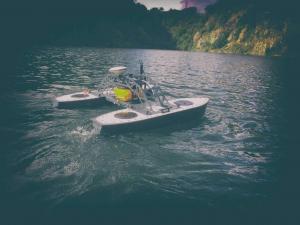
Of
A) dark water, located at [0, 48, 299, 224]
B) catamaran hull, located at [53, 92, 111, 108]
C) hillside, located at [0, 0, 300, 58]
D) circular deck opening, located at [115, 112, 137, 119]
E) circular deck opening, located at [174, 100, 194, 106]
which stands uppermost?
hillside, located at [0, 0, 300, 58]

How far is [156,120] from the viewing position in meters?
20.2

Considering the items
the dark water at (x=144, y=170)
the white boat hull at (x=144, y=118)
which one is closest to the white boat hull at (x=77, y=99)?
the dark water at (x=144, y=170)

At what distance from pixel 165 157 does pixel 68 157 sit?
599 centimetres

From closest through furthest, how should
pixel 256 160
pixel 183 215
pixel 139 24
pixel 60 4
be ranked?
pixel 183 215 → pixel 256 160 → pixel 60 4 → pixel 139 24

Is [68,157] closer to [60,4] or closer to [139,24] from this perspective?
[60,4]

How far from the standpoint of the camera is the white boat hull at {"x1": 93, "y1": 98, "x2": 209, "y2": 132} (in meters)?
18.4

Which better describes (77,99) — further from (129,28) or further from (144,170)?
(129,28)

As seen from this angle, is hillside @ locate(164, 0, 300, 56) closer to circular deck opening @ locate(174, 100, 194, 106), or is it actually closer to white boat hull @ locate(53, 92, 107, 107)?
circular deck opening @ locate(174, 100, 194, 106)

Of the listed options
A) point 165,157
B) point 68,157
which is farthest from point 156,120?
point 68,157

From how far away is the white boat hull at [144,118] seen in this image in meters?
18.4

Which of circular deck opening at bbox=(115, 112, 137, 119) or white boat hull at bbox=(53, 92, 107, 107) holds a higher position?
circular deck opening at bbox=(115, 112, 137, 119)

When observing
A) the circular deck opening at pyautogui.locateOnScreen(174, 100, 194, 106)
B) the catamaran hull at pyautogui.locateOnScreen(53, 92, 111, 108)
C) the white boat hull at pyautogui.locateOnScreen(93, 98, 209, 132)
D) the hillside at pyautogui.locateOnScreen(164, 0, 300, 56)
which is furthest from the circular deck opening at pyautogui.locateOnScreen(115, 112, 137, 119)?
the hillside at pyautogui.locateOnScreen(164, 0, 300, 56)

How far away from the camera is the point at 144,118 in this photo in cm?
1952

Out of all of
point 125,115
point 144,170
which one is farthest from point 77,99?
point 144,170
